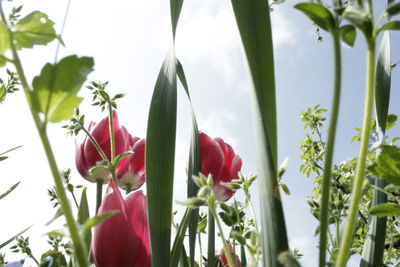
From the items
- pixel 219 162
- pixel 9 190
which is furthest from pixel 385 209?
pixel 9 190

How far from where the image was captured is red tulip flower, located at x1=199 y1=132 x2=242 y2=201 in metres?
0.70

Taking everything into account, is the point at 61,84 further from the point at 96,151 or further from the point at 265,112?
the point at 96,151

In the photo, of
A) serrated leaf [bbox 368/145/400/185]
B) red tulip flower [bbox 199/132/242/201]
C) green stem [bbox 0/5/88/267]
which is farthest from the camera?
A: red tulip flower [bbox 199/132/242/201]

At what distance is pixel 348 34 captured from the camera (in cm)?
26

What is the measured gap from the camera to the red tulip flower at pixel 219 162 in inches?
27.4

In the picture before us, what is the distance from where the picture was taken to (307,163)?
1.90 m

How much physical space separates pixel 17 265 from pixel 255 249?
0.70 ft

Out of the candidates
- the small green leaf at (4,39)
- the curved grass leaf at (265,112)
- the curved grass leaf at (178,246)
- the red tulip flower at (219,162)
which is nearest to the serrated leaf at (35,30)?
the small green leaf at (4,39)

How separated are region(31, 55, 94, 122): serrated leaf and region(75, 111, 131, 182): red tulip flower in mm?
393

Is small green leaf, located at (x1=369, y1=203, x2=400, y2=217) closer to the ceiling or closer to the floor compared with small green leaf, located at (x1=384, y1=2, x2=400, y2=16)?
closer to the floor

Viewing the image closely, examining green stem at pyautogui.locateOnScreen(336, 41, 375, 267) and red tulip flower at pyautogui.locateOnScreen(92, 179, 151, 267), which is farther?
red tulip flower at pyautogui.locateOnScreen(92, 179, 151, 267)

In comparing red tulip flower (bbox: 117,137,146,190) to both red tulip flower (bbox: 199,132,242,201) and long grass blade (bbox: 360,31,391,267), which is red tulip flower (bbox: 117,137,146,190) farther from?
long grass blade (bbox: 360,31,391,267)

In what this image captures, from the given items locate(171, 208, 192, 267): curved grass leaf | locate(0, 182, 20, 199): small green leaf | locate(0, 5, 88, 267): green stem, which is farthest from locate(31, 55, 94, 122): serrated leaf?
locate(0, 182, 20, 199): small green leaf

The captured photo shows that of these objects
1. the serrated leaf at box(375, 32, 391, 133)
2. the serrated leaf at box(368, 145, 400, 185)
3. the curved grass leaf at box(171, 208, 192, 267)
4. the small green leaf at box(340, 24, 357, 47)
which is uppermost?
the small green leaf at box(340, 24, 357, 47)
